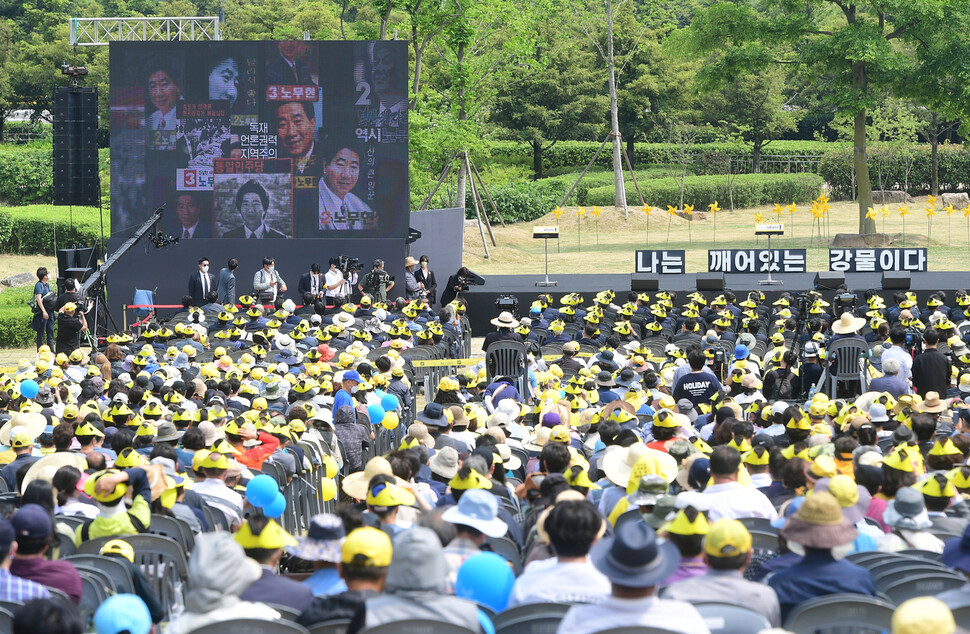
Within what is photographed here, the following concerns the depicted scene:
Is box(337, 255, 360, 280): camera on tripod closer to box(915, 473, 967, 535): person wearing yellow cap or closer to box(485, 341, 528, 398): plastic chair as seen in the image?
box(485, 341, 528, 398): plastic chair

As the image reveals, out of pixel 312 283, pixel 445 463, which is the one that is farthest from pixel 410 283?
pixel 445 463

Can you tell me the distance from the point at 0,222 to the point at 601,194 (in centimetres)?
2315

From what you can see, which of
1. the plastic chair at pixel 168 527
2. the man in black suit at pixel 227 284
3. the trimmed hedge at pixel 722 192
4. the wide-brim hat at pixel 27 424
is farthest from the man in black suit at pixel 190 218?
the trimmed hedge at pixel 722 192

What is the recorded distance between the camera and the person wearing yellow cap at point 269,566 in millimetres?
5633

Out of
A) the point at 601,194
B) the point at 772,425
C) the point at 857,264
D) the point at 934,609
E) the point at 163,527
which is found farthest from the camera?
the point at 601,194

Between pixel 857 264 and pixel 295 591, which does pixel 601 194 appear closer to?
pixel 857 264

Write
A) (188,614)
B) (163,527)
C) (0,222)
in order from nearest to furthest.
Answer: (188,614) → (163,527) → (0,222)

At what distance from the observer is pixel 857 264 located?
28188mm

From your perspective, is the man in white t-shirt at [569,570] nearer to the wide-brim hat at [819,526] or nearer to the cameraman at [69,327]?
the wide-brim hat at [819,526]

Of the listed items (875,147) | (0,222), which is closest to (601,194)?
(875,147)

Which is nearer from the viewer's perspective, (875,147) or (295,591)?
(295,591)

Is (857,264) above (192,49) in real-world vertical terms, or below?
below

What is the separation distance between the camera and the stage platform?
25.9 m

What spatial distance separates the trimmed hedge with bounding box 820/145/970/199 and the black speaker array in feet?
125
